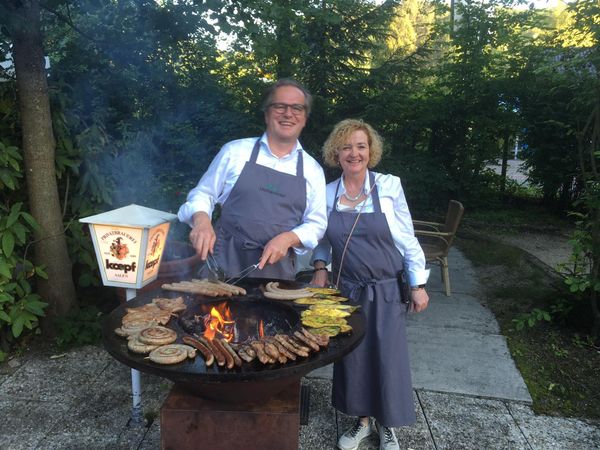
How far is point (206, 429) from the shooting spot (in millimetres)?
2141

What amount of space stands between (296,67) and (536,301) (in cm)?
445

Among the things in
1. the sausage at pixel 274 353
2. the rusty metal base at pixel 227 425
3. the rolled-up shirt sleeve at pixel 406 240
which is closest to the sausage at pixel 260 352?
the sausage at pixel 274 353

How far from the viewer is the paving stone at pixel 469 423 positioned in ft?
9.55

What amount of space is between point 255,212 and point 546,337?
130 inches

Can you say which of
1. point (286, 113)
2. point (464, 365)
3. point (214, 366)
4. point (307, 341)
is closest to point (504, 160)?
point (464, 365)

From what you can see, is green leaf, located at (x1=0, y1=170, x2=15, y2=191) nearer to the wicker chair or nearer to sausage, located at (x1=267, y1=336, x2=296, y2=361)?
sausage, located at (x1=267, y1=336, x2=296, y2=361)

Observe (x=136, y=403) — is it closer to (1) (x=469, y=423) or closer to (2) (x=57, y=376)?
(2) (x=57, y=376)

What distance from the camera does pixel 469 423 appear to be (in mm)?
3113

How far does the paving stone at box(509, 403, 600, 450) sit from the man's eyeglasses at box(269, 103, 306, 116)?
8.42 ft

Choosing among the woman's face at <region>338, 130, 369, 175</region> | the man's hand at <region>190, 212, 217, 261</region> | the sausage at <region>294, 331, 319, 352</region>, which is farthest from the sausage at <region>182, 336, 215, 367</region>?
the woman's face at <region>338, 130, 369, 175</region>

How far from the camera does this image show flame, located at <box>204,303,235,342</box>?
2.16m

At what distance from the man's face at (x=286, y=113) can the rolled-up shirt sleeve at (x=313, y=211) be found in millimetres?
236

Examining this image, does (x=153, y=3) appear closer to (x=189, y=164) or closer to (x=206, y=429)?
(x=189, y=164)

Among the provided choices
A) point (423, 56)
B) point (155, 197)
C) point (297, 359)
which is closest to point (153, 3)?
point (155, 197)
